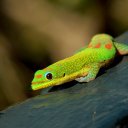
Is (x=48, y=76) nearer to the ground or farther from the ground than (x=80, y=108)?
nearer to the ground

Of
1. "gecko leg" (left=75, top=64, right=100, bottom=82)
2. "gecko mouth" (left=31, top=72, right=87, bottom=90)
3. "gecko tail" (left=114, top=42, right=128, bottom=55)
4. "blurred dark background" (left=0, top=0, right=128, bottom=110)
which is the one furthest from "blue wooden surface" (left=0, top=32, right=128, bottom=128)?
"blurred dark background" (left=0, top=0, right=128, bottom=110)

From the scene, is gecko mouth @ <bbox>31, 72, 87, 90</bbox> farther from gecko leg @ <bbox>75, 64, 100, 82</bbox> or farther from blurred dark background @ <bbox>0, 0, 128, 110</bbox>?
blurred dark background @ <bbox>0, 0, 128, 110</bbox>

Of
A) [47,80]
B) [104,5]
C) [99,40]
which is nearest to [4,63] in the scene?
[104,5]

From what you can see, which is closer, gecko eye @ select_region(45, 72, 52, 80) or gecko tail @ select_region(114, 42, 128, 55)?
gecko eye @ select_region(45, 72, 52, 80)

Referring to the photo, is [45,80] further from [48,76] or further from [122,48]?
[122,48]

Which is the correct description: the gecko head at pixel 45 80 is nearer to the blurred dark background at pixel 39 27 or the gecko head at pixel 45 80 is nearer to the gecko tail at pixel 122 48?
the gecko tail at pixel 122 48

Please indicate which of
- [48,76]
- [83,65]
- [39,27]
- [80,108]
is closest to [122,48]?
[83,65]
